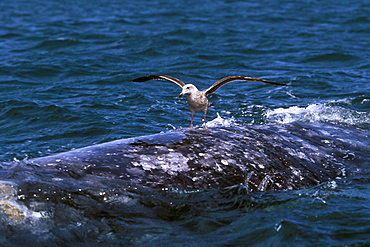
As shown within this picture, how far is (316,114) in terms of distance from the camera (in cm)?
1019

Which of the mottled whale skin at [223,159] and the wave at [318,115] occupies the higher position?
the mottled whale skin at [223,159]

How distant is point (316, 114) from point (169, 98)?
3.43 m

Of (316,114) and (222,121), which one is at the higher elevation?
(316,114)

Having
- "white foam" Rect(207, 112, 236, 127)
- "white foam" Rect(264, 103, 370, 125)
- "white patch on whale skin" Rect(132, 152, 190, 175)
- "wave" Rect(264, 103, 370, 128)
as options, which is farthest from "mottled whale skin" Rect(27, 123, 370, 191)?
"white foam" Rect(207, 112, 236, 127)

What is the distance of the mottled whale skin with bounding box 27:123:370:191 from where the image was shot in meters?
5.80

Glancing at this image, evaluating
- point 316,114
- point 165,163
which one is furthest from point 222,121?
point 165,163

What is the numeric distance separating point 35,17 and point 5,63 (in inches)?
317

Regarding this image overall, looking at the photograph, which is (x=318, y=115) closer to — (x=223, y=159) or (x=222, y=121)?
(x=222, y=121)

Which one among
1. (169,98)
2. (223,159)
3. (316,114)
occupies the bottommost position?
(169,98)

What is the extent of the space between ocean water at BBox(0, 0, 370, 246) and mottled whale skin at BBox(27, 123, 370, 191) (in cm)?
16

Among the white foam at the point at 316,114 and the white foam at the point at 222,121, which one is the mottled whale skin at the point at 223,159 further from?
the white foam at the point at 222,121

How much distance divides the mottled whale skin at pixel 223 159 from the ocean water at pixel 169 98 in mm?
159

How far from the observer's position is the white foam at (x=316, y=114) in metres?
9.40

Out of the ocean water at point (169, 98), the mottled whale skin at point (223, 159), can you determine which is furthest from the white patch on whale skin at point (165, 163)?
the ocean water at point (169, 98)
